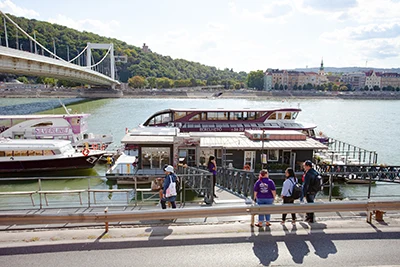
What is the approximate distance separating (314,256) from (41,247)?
4.93 metres

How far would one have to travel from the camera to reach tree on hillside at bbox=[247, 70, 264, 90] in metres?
192

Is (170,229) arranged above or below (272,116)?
below

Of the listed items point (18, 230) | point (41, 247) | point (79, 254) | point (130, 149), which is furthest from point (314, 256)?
point (130, 149)

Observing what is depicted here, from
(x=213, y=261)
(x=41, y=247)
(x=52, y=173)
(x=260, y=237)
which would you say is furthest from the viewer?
(x=52, y=173)

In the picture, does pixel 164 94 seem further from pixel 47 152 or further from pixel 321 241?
pixel 321 241

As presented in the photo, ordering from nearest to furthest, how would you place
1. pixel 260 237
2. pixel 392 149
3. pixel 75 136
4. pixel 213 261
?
pixel 213 261
pixel 260 237
pixel 75 136
pixel 392 149

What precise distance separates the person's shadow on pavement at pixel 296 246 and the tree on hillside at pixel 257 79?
188339 millimetres

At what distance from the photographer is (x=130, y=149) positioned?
78.3 ft

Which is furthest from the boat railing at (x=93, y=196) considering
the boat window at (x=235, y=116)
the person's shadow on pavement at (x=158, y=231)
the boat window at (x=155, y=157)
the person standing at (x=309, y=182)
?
the boat window at (x=235, y=116)

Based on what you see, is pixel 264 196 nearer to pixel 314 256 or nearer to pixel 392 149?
pixel 314 256

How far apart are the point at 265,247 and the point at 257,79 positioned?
189735 millimetres

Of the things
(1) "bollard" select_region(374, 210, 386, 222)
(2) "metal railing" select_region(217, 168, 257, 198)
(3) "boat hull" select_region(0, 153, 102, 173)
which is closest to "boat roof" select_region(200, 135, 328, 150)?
(2) "metal railing" select_region(217, 168, 257, 198)

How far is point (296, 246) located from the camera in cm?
671

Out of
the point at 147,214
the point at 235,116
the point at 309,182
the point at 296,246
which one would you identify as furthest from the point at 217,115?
the point at 296,246
